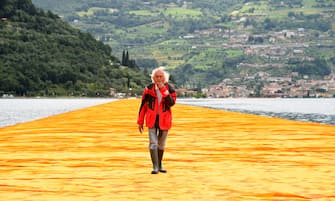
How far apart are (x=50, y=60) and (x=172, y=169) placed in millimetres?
156816

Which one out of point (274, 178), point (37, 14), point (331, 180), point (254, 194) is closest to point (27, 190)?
point (254, 194)

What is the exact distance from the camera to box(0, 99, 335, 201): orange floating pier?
7.71 m

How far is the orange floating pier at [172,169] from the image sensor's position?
25.3ft

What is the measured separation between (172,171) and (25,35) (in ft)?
537

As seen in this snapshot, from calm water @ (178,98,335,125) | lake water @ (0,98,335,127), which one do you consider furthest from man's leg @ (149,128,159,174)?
calm water @ (178,98,335,125)

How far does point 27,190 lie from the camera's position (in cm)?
789

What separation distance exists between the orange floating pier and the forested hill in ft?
442

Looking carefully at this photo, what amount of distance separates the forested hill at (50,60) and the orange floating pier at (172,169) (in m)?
135

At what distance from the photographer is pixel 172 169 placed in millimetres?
10148

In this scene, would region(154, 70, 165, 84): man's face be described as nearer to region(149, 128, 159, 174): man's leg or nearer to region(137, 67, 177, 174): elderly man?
region(137, 67, 177, 174): elderly man

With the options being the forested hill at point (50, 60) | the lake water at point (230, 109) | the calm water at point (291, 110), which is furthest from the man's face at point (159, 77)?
the forested hill at point (50, 60)

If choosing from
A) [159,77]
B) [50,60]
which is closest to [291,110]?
[159,77]

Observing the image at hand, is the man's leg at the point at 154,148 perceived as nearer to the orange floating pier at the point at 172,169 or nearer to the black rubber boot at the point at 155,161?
the black rubber boot at the point at 155,161

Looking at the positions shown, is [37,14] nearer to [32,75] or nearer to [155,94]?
[32,75]
